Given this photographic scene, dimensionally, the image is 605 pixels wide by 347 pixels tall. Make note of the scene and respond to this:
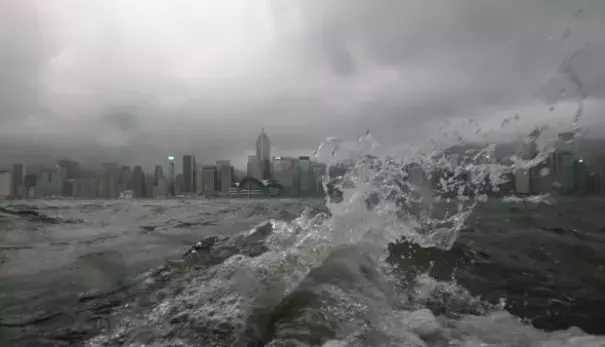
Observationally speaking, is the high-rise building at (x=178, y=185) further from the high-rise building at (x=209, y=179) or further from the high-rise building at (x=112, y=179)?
the high-rise building at (x=112, y=179)

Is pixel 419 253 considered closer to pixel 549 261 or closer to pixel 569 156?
pixel 549 261

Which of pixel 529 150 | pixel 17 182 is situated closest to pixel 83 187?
pixel 17 182

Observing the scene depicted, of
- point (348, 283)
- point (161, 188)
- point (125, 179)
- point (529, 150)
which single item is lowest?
point (348, 283)

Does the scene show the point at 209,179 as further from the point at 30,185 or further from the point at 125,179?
the point at 30,185

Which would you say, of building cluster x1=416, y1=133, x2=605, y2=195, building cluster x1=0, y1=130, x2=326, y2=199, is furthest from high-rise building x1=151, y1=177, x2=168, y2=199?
building cluster x1=416, y1=133, x2=605, y2=195

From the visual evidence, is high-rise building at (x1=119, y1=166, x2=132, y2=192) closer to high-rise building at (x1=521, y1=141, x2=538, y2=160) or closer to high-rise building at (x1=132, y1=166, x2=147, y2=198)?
high-rise building at (x1=132, y1=166, x2=147, y2=198)

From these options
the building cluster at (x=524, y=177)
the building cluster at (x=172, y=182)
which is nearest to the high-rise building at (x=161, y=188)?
the building cluster at (x=172, y=182)

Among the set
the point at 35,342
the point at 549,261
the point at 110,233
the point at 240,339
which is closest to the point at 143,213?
the point at 110,233
